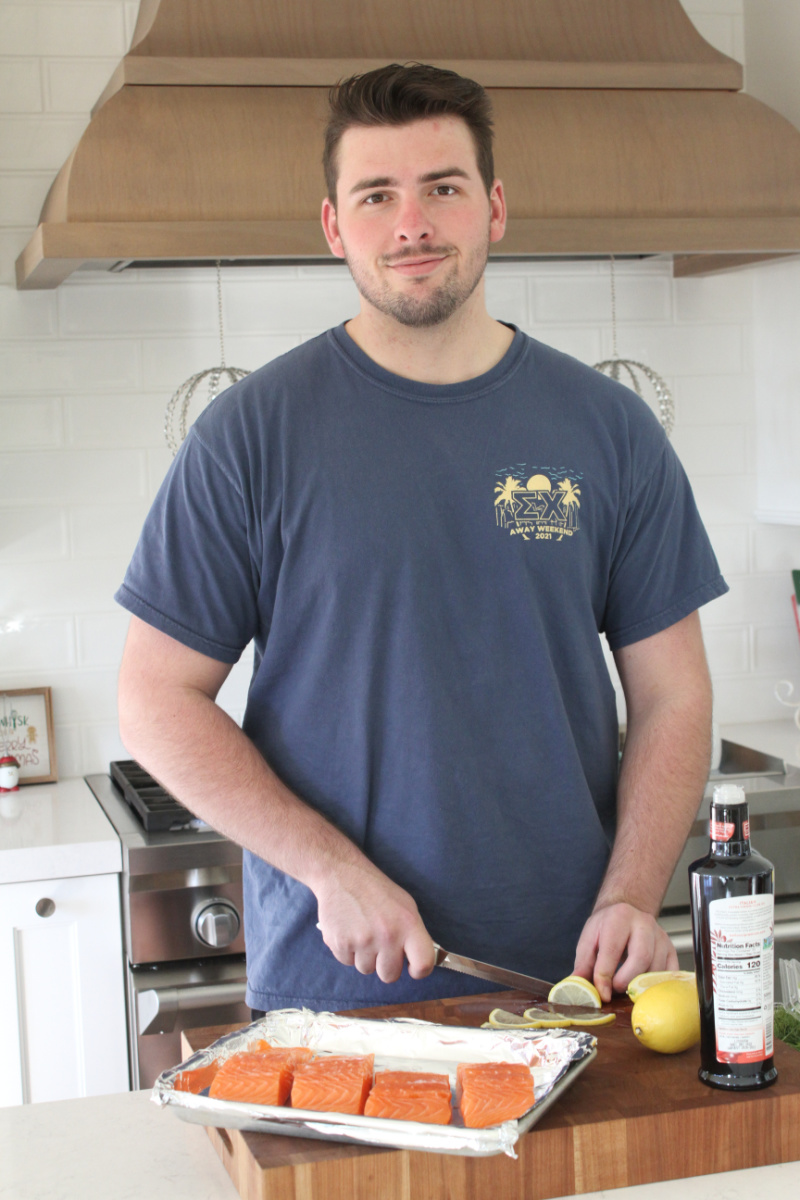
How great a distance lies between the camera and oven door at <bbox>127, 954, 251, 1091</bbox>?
6.61 feet

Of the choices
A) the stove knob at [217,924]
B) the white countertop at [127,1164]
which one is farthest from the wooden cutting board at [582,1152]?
the stove knob at [217,924]

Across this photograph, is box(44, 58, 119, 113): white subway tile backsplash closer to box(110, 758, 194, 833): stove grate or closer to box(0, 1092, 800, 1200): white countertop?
box(110, 758, 194, 833): stove grate

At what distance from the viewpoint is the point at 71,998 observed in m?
2.03

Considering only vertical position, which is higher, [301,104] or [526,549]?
[301,104]

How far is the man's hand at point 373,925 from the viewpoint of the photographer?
1.21m

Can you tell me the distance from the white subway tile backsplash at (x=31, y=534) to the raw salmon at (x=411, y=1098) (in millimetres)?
1783

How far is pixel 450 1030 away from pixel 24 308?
1.85m

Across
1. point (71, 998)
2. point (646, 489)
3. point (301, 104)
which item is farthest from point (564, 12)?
point (71, 998)

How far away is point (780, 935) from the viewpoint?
2.19m

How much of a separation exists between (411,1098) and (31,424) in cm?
188

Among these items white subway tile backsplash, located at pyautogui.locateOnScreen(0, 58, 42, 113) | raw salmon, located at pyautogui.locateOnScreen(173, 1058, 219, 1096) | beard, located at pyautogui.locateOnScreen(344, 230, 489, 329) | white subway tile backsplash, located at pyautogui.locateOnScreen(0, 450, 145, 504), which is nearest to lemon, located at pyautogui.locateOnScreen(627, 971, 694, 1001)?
raw salmon, located at pyautogui.locateOnScreen(173, 1058, 219, 1096)

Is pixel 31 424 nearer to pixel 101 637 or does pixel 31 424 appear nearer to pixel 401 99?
pixel 101 637

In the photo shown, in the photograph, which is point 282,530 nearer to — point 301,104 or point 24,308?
point 301,104

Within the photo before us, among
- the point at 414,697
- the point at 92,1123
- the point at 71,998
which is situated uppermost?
the point at 414,697
